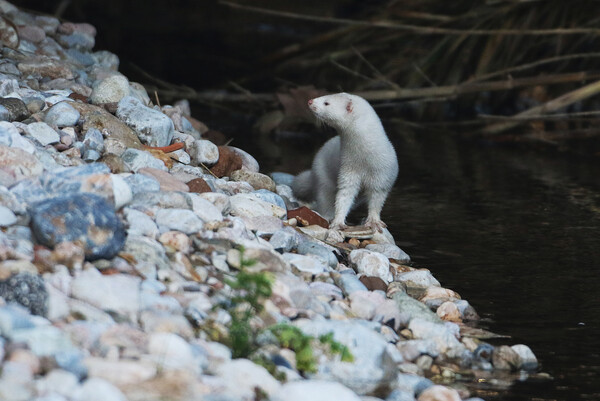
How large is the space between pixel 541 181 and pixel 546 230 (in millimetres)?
1322

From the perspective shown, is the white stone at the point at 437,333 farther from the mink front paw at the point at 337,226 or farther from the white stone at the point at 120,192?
the mink front paw at the point at 337,226

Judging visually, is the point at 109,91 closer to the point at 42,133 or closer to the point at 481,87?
the point at 42,133

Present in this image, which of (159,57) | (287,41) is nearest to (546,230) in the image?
(159,57)

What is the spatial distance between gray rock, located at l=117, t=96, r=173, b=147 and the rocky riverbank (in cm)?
11

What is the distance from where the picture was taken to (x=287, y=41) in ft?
39.0

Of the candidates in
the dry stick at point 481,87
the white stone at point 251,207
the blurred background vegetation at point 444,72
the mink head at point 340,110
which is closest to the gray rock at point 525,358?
the white stone at point 251,207

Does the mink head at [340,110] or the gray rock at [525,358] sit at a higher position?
the mink head at [340,110]

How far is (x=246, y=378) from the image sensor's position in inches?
98.3

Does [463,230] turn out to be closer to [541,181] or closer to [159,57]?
[541,181]

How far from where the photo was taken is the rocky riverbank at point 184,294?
2.45 m

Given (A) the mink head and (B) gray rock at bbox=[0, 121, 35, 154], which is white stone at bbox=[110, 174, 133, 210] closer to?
(B) gray rock at bbox=[0, 121, 35, 154]

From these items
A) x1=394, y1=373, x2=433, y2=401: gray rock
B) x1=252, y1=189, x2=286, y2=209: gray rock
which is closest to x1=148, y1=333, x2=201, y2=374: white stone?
x1=394, y1=373, x2=433, y2=401: gray rock

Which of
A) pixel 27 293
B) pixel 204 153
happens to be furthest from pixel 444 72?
pixel 27 293

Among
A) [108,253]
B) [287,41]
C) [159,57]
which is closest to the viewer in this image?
[108,253]
